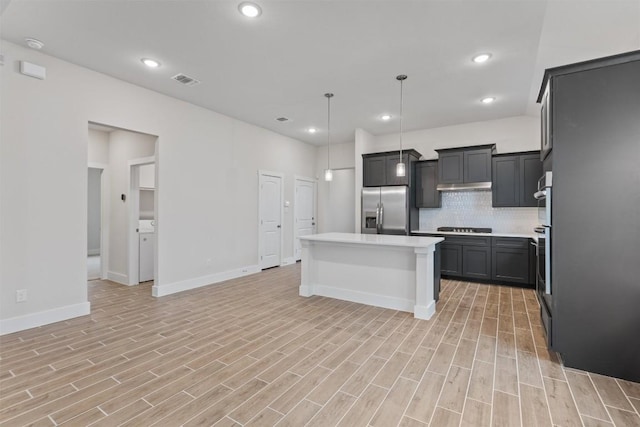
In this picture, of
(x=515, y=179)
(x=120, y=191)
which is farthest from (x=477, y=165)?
(x=120, y=191)

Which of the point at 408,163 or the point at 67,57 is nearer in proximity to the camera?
Answer: the point at 67,57

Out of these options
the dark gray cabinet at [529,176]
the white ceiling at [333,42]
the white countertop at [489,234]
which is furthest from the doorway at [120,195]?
the dark gray cabinet at [529,176]

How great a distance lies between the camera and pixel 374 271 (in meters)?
4.04

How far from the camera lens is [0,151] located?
10.1 ft

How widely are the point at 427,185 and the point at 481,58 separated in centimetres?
294

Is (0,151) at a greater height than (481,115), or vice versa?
(481,115)

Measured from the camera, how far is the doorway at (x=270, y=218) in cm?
637

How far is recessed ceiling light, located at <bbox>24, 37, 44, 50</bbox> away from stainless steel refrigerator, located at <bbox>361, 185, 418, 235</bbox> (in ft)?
17.0

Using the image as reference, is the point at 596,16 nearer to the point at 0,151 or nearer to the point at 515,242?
the point at 515,242

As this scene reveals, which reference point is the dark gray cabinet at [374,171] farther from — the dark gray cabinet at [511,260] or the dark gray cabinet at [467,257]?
the dark gray cabinet at [511,260]

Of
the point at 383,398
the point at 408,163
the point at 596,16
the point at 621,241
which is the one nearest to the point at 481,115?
the point at 408,163

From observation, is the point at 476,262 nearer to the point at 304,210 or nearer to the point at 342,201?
the point at 304,210

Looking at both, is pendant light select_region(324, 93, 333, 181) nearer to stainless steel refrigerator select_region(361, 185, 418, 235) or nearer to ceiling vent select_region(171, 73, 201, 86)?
stainless steel refrigerator select_region(361, 185, 418, 235)

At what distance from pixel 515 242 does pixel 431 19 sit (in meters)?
3.88
